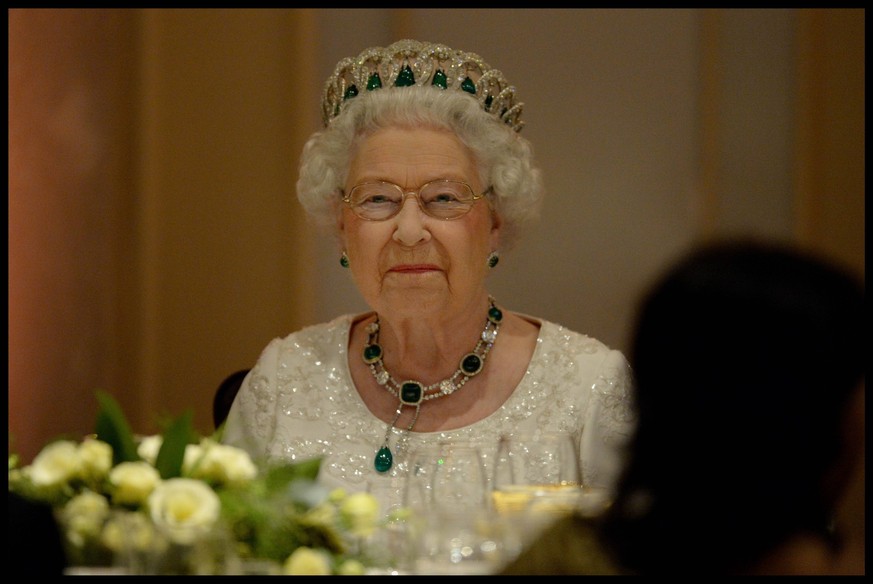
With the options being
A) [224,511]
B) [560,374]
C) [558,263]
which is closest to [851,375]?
[224,511]

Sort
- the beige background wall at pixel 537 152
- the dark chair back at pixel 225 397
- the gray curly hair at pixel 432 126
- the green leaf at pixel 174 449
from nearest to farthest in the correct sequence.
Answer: the green leaf at pixel 174 449, the gray curly hair at pixel 432 126, the dark chair back at pixel 225 397, the beige background wall at pixel 537 152

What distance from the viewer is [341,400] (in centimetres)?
280

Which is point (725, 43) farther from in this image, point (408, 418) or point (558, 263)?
point (408, 418)

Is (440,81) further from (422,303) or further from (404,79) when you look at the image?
(422,303)

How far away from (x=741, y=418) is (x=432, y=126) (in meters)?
1.76

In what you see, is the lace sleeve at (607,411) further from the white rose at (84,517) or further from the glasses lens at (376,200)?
the white rose at (84,517)

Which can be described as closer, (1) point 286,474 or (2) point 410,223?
(1) point 286,474

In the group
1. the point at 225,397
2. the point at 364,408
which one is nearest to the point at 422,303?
the point at 364,408

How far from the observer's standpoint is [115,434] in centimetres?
162

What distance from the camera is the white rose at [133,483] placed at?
58.7 inches

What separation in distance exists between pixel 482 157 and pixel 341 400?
0.70 m

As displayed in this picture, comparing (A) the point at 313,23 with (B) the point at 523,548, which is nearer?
(B) the point at 523,548

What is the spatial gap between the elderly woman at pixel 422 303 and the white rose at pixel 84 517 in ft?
3.45

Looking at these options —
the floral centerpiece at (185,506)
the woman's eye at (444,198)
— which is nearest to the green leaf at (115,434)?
the floral centerpiece at (185,506)
